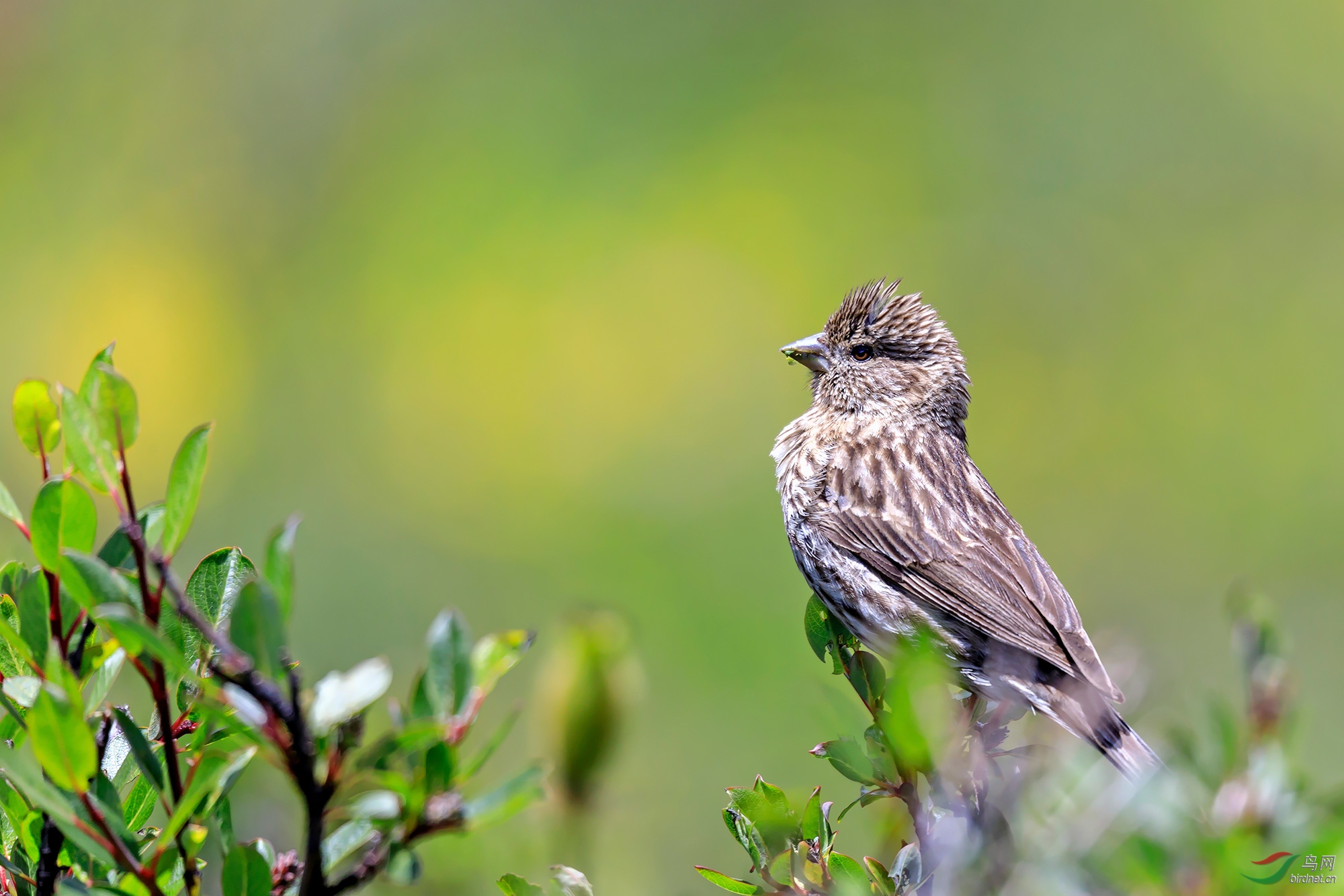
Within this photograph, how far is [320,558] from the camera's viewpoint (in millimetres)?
8078

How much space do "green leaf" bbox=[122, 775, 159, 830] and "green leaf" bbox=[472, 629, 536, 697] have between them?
57 centimetres

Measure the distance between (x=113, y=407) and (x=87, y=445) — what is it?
0.05m

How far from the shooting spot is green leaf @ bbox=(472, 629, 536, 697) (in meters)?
1.10

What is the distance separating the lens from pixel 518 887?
53.0 inches

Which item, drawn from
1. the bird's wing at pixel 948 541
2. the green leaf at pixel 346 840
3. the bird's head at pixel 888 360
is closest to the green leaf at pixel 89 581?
the green leaf at pixel 346 840

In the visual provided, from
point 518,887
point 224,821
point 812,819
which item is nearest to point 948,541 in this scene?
point 812,819

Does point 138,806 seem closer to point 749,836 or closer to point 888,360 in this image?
point 749,836

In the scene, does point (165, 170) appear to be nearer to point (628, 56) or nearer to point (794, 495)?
point (628, 56)

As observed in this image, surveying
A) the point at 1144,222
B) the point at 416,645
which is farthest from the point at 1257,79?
the point at 416,645

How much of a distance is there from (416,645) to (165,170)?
596cm

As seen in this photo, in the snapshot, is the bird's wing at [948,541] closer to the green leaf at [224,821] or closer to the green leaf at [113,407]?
the green leaf at [224,821]

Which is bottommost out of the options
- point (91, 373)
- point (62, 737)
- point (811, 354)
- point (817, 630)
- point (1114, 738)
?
point (1114, 738)

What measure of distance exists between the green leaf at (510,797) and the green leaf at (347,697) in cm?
13

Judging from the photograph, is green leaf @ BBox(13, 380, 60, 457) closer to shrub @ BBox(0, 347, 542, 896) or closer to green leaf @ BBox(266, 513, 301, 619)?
shrub @ BBox(0, 347, 542, 896)
